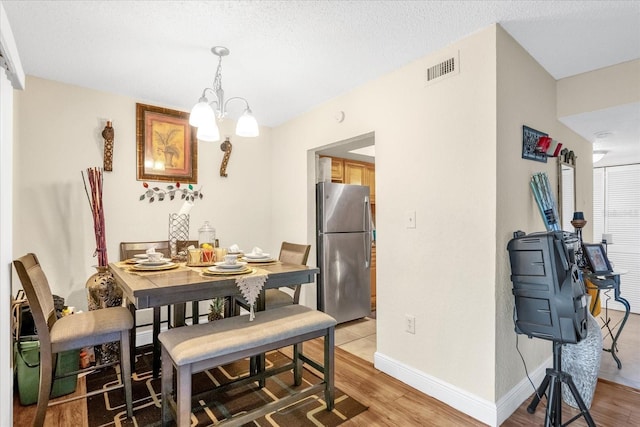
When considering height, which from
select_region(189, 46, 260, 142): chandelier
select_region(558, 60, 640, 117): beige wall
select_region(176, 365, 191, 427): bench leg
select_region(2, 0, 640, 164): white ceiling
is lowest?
select_region(176, 365, 191, 427): bench leg

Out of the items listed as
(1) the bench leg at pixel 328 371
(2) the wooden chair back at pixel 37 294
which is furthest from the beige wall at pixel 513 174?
(2) the wooden chair back at pixel 37 294

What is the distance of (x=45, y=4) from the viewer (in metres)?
1.73

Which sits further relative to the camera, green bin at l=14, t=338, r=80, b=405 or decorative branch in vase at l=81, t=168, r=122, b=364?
decorative branch in vase at l=81, t=168, r=122, b=364

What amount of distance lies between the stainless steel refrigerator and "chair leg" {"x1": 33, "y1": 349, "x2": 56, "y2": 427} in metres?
2.31

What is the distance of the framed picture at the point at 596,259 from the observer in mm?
2467

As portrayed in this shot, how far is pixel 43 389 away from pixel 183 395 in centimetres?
86

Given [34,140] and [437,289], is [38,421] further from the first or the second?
[437,289]

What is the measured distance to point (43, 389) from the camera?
1.71 metres

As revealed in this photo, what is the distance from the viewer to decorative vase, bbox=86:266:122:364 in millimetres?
2498

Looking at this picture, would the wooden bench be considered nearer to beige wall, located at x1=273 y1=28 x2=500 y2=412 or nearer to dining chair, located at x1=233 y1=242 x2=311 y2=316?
dining chair, located at x1=233 y1=242 x2=311 y2=316

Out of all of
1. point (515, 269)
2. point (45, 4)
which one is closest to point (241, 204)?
point (45, 4)

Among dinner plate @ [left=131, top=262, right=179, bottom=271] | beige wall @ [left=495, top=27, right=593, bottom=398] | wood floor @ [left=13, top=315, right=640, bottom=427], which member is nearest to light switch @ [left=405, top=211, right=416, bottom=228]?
beige wall @ [left=495, top=27, right=593, bottom=398]

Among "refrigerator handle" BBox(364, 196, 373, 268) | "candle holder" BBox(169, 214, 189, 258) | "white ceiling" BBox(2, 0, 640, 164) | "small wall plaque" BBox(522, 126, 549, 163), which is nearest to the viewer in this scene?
"white ceiling" BBox(2, 0, 640, 164)

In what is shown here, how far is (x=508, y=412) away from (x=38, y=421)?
2.63 m
